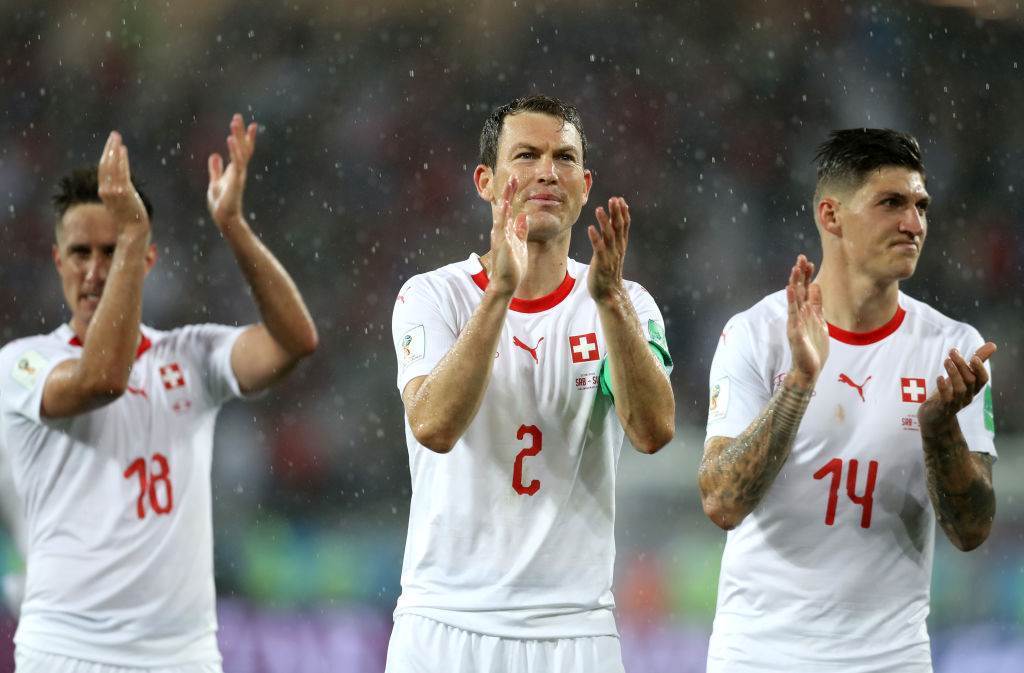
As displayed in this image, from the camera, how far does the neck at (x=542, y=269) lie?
3418 mm

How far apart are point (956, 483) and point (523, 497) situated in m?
1.20

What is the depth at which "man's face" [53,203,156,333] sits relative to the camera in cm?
426

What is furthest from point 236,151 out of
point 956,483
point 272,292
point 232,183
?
point 956,483

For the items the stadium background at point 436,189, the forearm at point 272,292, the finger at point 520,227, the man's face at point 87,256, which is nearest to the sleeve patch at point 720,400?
the finger at point 520,227

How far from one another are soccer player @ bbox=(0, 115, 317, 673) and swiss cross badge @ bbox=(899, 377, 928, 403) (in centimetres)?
186

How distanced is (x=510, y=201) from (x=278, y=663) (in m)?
4.51

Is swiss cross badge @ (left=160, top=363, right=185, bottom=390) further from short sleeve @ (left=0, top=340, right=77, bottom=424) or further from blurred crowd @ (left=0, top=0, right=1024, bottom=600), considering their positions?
blurred crowd @ (left=0, top=0, right=1024, bottom=600)

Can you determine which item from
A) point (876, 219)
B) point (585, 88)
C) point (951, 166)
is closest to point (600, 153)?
point (585, 88)

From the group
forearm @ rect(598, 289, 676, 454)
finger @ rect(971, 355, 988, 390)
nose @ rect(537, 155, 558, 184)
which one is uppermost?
nose @ rect(537, 155, 558, 184)

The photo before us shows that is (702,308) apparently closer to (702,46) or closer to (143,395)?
(702,46)

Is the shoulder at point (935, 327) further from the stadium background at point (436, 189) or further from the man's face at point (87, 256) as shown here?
the stadium background at point (436, 189)

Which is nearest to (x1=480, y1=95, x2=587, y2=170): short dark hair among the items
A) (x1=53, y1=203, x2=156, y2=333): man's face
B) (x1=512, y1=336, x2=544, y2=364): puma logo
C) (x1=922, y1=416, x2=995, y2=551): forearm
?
(x1=512, y1=336, x2=544, y2=364): puma logo

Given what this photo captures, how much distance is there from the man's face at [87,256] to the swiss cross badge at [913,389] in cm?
244

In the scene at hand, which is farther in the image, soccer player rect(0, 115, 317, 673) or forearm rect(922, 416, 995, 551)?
soccer player rect(0, 115, 317, 673)
